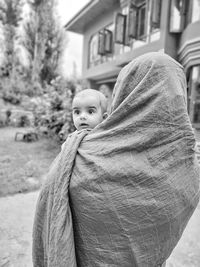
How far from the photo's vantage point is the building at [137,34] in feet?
20.1

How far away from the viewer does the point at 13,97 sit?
1688cm

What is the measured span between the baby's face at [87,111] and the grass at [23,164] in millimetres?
2916

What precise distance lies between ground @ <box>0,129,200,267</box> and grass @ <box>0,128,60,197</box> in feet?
1.97

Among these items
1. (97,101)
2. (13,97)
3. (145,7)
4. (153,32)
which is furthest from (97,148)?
(13,97)

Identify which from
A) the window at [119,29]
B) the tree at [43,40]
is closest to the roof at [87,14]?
the window at [119,29]

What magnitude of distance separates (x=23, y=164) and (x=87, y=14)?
9.08 m

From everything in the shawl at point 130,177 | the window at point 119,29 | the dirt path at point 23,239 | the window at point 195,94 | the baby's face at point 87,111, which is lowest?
the dirt path at point 23,239

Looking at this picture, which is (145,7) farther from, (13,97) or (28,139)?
(13,97)

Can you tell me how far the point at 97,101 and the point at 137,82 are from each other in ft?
1.57

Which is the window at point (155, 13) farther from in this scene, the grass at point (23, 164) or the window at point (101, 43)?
the grass at point (23, 164)

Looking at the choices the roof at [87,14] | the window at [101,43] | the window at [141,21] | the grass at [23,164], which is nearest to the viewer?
the grass at [23,164]

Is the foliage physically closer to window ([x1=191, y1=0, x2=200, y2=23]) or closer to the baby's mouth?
window ([x1=191, y1=0, x2=200, y2=23])

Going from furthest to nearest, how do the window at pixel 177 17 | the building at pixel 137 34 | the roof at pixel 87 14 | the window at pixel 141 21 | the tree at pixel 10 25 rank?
the tree at pixel 10 25 < the roof at pixel 87 14 < the window at pixel 141 21 < the window at pixel 177 17 < the building at pixel 137 34

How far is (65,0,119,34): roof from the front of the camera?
10180 millimetres
